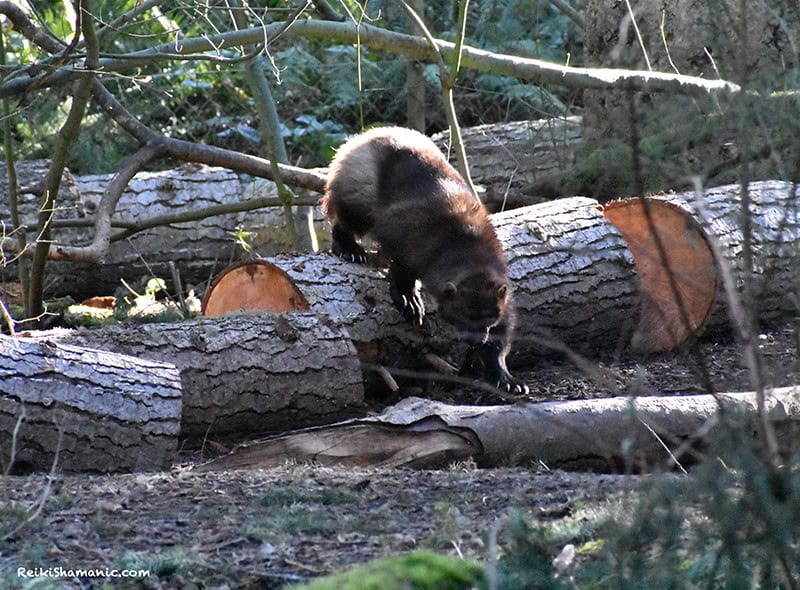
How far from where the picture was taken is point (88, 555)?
3.58 m

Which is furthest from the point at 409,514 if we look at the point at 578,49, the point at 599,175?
the point at 578,49

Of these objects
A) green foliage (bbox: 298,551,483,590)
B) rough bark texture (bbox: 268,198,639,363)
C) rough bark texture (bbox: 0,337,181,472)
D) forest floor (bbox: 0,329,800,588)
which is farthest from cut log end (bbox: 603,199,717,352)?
green foliage (bbox: 298,551,483,590)

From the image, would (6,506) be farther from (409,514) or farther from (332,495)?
(409,514)

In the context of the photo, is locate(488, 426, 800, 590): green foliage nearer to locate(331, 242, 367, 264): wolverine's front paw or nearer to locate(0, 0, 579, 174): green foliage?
locate(331, 242, 367, 264): wolverine's front paw

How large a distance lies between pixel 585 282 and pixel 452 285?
3.77 ft

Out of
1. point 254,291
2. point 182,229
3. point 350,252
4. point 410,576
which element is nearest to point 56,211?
point 182,229

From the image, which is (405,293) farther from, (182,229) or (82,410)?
(182,229)

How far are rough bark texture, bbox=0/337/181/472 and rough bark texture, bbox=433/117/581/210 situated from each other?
18.2 ft

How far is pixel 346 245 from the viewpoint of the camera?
8.00m

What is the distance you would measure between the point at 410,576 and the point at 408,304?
4.98m

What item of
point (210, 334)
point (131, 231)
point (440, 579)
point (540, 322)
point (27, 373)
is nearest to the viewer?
point (440, 579)

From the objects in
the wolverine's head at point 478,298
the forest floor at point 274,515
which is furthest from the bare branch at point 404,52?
the forest floor at point 274,515

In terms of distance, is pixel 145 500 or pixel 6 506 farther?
pixel 145 500

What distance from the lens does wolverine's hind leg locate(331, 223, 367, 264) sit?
7.84m
